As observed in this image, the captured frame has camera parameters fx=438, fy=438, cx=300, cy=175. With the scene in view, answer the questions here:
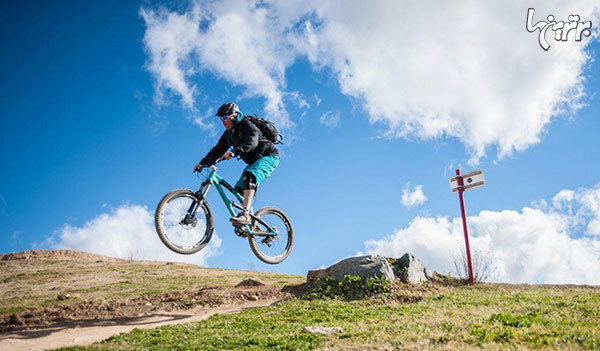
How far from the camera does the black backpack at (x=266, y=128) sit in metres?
9.73

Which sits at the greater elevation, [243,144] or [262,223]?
[243,144]

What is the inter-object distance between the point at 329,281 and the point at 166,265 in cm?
1121

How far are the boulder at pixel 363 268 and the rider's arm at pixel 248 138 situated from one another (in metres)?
4.68

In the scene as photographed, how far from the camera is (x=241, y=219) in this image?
9422mm

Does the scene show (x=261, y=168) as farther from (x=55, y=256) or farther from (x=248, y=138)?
(x=55, y=256)

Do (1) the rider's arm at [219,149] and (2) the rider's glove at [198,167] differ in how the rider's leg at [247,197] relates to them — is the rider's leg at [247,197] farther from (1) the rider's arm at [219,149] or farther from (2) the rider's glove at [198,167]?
(2) the rider's glove at [198,167]

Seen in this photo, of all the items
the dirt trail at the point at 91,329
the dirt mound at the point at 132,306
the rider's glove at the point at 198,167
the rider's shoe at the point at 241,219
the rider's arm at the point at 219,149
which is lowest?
the dirt trail at the point at 91,329

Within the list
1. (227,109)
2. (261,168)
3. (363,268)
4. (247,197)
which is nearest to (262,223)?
(247,197)

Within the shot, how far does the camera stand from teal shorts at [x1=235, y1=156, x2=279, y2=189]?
381 inches

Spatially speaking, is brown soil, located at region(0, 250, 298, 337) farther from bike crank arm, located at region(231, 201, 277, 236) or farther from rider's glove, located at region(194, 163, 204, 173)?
rider's glove, located at region(194, 163, 204, 173)

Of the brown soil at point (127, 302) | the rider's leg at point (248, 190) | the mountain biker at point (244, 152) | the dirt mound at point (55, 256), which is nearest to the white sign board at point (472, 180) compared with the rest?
the brown soil at point (127, 302)

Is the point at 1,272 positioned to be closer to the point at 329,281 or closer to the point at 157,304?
the point at 157,304

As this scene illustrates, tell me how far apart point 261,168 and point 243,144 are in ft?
2.72

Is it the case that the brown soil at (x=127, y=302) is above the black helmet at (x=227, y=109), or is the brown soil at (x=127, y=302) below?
below
